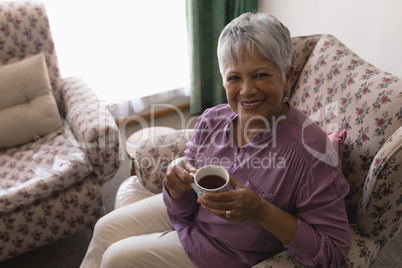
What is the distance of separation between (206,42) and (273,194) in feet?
6.57

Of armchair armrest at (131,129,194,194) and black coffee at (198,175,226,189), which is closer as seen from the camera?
black coffee at (198,175,226,189)

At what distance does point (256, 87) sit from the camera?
1018mm

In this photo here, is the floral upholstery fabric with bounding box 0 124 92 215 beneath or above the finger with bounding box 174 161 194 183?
beneath

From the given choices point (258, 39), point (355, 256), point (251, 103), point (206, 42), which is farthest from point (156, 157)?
point (206, 42)

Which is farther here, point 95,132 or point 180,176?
point 95,132

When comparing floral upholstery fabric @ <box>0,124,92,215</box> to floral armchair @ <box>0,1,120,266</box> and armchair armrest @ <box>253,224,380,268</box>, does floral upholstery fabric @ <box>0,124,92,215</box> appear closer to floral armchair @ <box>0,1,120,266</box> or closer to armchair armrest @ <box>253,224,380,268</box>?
floral armchair @ <box>0,1,120,266</box>

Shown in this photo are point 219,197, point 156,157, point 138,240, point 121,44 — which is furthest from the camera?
point 121,44

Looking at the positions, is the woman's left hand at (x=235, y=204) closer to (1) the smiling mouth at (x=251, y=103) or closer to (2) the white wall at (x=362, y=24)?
(1) the smiling mouth at (x=251, y=103)

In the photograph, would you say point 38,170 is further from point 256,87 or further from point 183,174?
point 256,87

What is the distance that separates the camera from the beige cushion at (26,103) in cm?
183

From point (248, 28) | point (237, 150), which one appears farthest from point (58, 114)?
point (248, 28)

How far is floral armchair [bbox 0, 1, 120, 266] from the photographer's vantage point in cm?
160

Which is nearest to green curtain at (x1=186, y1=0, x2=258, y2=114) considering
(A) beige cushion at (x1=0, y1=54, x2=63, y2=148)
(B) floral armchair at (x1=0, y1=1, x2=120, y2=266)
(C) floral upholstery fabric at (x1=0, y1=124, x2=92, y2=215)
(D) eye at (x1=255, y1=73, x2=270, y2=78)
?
(B) floral armchair at (x1=0, y1=1, x2=120, y2=266)

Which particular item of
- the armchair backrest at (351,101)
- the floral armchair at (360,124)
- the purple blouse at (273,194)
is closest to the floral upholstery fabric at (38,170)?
Result: the floral armchair at (360,124)
